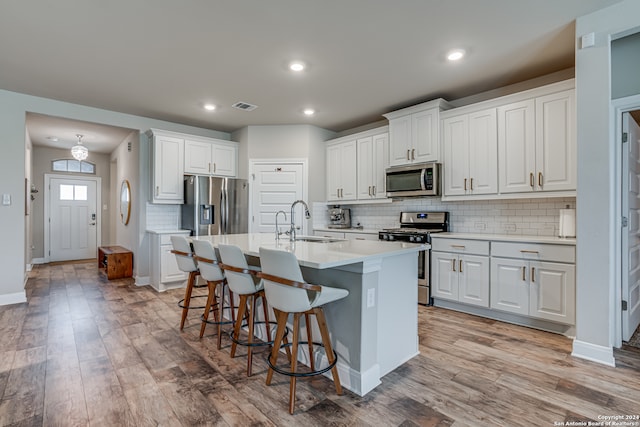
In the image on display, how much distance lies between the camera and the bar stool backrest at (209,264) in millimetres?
2629

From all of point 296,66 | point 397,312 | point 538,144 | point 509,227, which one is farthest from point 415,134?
point 397,312

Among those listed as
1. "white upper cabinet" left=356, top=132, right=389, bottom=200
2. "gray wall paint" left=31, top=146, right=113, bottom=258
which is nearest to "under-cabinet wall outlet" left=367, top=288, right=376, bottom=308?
"white upper cabinet" left=356, top=132, right=389, bottom=200

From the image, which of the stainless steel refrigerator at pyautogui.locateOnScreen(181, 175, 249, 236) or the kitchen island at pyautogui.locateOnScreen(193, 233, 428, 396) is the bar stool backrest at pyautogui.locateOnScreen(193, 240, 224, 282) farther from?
the stainless steel refrigerator at pyautogui.locateOnScreen(181, 175, 249, 236)

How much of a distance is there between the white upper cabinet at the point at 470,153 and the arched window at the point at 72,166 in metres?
7.86

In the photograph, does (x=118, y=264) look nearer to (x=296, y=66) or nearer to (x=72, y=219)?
(x=72, y=219)

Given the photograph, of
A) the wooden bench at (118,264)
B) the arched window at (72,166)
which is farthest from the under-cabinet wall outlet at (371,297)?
the arched window at (72,166)

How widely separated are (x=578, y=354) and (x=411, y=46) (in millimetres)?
2856

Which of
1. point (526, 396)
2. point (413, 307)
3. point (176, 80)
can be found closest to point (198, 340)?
point (413, 307)

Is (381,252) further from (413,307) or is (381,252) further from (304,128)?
(304,128)

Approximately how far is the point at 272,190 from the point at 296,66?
7.93ft

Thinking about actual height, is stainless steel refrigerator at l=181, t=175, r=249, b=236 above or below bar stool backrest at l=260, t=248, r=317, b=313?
above

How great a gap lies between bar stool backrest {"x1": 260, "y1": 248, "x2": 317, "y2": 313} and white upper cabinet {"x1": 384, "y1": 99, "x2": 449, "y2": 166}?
2909mm

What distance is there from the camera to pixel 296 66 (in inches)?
129

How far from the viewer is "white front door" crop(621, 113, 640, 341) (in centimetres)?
260
